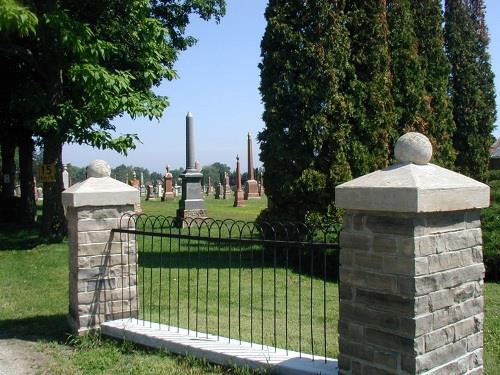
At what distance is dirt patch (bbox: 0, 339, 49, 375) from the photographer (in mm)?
4398

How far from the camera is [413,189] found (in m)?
2.95

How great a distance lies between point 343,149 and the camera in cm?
866

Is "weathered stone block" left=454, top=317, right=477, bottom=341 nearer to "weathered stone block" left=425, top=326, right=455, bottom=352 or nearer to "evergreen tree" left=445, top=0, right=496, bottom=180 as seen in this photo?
"weathered stone block" left=425, top=326, right=455, bottom=352

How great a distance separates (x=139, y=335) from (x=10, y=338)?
1406 millimetres

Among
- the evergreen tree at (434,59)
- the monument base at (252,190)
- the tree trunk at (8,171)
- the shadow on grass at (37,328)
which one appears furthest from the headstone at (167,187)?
the shadow on grass at (37,328)

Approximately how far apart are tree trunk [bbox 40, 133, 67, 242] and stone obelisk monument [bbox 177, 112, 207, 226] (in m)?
4.52

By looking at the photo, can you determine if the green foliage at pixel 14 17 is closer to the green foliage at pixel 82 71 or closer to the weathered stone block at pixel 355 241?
the green foliage at pixel 82 71

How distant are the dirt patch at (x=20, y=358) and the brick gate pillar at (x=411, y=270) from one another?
2.66m

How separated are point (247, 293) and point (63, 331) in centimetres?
247

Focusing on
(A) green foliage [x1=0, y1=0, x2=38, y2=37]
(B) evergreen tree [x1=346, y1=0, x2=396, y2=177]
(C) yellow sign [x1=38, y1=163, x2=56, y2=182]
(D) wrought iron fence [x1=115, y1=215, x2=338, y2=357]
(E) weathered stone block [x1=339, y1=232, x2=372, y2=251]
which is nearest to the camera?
(E) weathered stone block [x1=339, y1=232, x2=372, y2=251]

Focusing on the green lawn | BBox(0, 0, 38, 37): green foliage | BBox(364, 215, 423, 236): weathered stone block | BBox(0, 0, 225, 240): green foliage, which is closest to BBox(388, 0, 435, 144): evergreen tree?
the green lawn

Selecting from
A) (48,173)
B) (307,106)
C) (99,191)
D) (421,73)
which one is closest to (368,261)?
Result: (99,191)

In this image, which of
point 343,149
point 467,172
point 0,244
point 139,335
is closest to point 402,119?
point 343,149

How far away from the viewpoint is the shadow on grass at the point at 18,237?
11.5 meters
